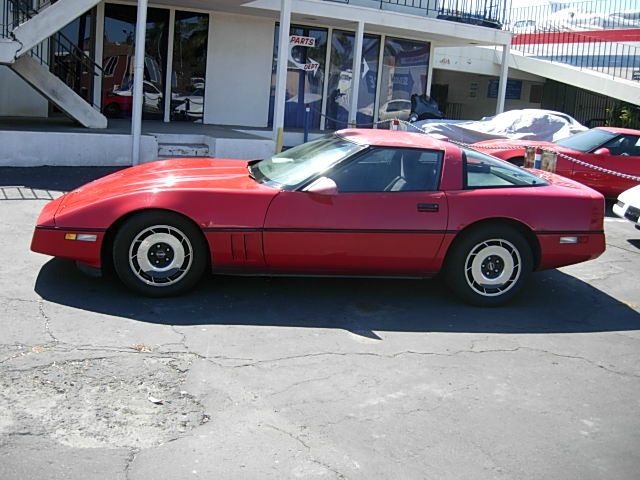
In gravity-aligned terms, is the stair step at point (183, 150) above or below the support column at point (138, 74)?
below

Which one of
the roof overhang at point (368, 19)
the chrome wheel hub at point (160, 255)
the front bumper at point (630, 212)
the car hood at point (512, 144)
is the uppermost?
the roof overhang at point (368, 19)

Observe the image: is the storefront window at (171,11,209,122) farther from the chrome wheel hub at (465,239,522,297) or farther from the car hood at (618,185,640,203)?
the chrome wheel hub at (465,239,522,297)

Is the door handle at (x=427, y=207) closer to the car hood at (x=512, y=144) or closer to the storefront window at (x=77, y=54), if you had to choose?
the car hood at (x=512, y=144)

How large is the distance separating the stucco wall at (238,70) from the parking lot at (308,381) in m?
11.7

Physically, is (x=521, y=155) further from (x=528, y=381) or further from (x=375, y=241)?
(x=528, y=381)

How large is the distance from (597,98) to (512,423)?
2459 centimetres

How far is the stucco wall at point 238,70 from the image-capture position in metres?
17.7

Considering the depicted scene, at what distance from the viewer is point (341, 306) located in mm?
5996

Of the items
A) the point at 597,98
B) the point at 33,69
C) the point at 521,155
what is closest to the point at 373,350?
the point at 521,155

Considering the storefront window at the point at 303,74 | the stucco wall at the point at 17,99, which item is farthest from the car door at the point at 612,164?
the stucco wall at the point at 17,99

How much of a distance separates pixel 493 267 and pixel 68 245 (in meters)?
3.43

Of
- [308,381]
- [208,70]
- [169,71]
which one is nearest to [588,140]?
[208,70]

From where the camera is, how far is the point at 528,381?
4758mm

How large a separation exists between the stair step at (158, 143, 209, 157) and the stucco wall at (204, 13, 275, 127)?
427cm
